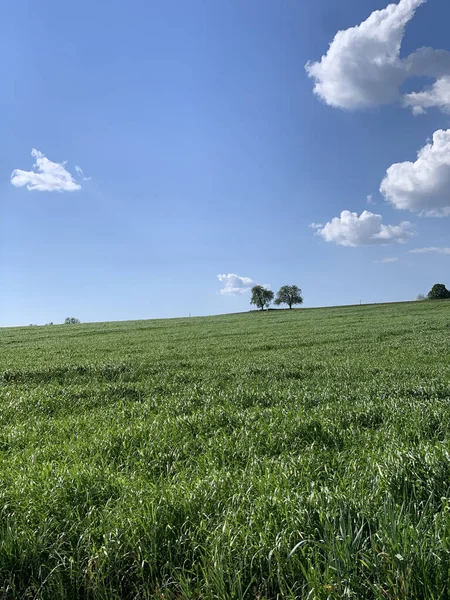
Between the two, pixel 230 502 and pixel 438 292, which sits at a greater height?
pixel 438 292

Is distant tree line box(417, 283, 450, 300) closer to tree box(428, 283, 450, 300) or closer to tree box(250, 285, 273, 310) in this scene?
tree box(428, 283, 450, 300)

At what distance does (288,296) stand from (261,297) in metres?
12.8

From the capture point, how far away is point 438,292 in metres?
117

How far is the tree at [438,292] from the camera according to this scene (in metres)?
116

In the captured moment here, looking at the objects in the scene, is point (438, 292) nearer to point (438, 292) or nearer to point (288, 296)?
point (438, 292)

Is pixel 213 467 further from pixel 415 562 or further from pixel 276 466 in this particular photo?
pixel 415 562

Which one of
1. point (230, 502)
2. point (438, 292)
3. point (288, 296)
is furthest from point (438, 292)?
point (230, 502)

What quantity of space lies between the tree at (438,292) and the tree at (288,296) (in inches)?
1900

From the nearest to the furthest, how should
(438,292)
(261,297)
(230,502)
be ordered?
(230,502) → (438,292) → (261,297)

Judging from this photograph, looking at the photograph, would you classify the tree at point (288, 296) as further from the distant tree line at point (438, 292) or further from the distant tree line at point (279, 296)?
the distant tree line at point (438, 292)

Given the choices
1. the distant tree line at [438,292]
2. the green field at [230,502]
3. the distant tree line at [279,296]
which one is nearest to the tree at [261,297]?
the distant tree line at [279,296]

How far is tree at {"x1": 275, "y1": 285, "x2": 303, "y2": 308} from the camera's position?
148 meters

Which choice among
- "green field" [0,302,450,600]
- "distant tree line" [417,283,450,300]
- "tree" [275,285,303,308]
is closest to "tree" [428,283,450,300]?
"distant tree line" [417,283,450,300]

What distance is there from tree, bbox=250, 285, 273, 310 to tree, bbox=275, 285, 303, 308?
184 inches
